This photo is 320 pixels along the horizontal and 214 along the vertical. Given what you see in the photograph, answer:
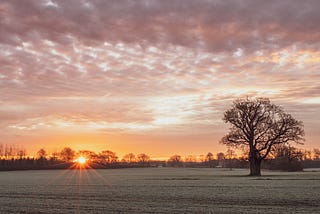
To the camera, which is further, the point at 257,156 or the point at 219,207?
the point at 257,156

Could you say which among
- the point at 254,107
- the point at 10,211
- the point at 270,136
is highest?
the point at 254,107

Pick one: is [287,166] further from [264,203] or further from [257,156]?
[264,203]

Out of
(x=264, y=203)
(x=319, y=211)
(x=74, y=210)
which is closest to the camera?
(x=319, y=211)

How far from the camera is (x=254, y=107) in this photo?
70188 mm

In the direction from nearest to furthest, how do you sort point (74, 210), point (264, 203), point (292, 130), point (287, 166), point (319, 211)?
point (319, 211)
point (74, 210)
point (264, 203)
point (292, 130)
point (287, 166)

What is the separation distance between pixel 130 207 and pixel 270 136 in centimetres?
5061

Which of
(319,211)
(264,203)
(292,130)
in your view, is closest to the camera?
(319,211)

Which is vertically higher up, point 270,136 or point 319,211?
point 270,136

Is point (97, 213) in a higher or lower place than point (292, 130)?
lower

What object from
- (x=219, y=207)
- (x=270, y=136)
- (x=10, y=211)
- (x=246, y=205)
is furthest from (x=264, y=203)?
(x=270, y=136)

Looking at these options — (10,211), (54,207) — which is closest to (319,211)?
(54,207)

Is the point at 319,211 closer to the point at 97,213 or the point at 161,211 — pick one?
the point at 161,211

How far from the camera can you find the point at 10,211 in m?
23.0

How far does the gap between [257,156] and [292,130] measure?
8136 mm
